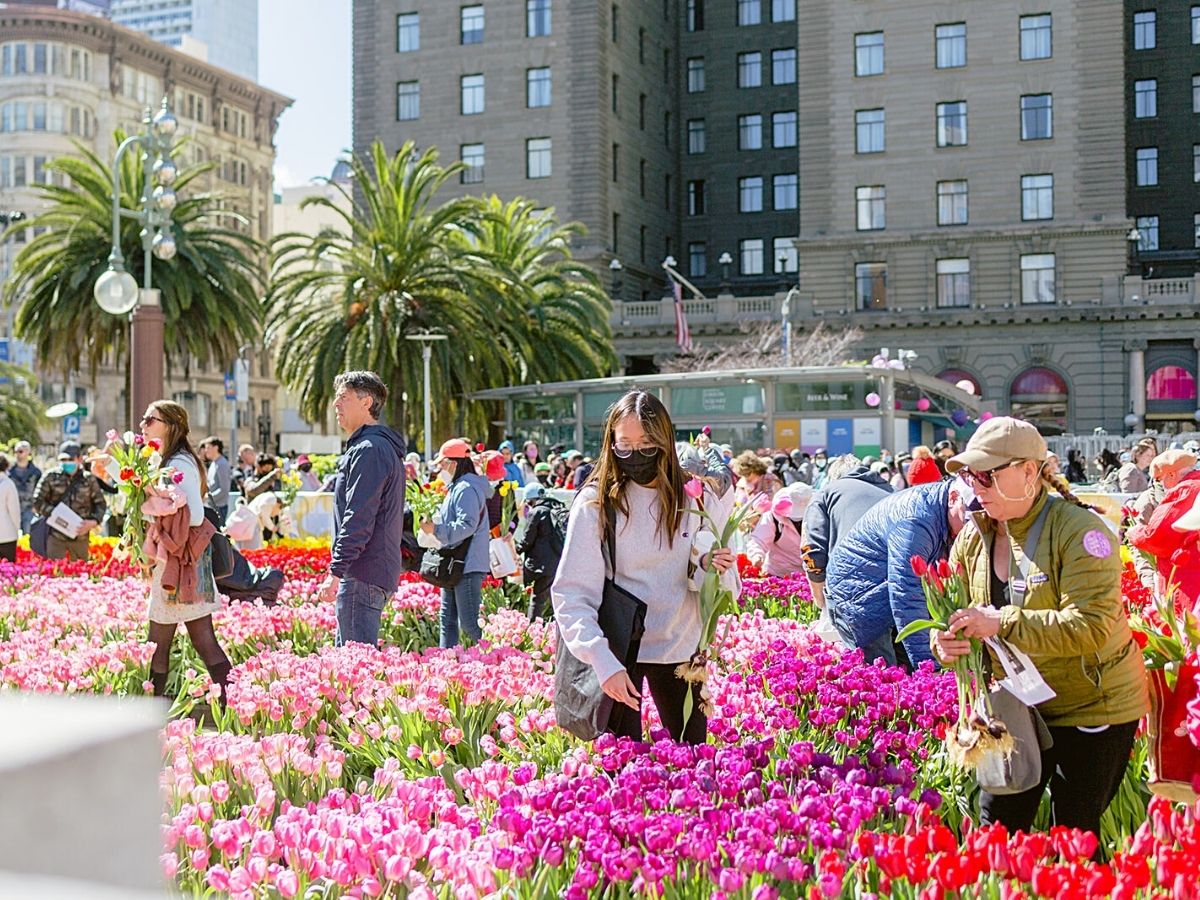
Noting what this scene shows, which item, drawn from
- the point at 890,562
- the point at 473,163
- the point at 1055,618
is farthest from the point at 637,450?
the point at 473,163

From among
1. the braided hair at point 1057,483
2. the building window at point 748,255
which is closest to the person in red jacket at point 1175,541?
the braided hair at point 1057,483

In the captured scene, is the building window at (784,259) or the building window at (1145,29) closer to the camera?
the building window at (1145,29)

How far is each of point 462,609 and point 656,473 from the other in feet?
17.8

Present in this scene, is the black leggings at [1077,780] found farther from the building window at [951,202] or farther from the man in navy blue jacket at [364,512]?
the building window at [951,202]

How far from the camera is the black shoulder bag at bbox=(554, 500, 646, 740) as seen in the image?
5.28 metres

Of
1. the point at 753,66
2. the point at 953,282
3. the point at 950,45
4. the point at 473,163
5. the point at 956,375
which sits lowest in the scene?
the point at 956,375

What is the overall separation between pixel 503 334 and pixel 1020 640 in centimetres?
3258

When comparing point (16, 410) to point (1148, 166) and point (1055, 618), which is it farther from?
point (1148, 166)

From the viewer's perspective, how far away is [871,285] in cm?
5519

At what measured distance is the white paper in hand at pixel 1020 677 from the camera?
4.29m

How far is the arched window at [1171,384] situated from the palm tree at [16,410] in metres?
39.4

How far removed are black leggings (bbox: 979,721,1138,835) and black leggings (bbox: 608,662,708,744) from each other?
4.54 ft

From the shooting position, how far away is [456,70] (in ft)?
199

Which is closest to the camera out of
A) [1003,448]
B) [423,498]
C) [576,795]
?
[1003,448]
